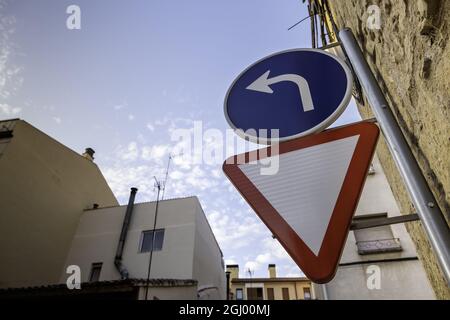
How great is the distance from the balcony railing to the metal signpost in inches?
275

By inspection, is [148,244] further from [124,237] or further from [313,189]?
[313,189]

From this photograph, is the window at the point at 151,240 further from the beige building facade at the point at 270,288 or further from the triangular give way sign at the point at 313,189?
→ the beige building facade at the point at 270,288

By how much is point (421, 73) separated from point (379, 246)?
7.07 metres

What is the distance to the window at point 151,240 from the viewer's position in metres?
11.0

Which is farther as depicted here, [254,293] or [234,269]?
[234,269]

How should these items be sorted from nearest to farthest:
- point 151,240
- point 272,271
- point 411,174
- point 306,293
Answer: point 411,174
point 151,240
point 306,293
point 272,271

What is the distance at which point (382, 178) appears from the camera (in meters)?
8.33

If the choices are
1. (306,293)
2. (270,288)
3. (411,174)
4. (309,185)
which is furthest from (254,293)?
(411,174)

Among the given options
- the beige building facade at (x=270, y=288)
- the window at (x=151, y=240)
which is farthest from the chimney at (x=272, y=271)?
the window at (x=151, y=240)

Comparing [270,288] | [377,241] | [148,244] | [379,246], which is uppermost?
[270,288]

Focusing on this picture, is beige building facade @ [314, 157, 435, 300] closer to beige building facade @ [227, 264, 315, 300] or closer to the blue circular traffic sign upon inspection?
the blue circular traffic sign

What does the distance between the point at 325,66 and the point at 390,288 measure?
7024mm

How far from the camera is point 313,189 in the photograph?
38.7 inches
